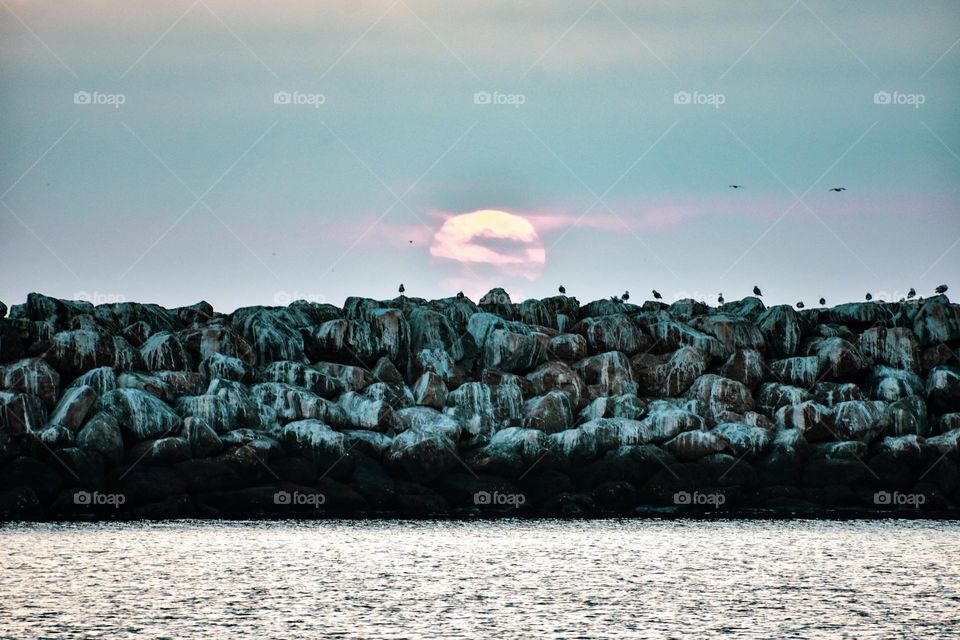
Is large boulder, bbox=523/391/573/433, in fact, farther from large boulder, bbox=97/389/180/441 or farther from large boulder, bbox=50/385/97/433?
large boulder, bbox=50/385/97/433

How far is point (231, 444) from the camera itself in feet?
→ 176

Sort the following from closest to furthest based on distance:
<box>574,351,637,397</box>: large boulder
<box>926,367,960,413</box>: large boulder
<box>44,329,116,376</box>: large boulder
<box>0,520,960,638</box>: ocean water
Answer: <box>0,520,960,638</box>: ocean water < <box>44,329,116,376</box>: large boulder < <box>926,367,960,413</box>: large boulder < <box>574,351,637,397</box>: large boulder

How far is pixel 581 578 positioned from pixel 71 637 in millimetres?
15117

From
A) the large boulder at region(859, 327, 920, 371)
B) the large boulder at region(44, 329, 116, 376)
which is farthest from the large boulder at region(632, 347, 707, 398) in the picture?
the large boulder at region(44, 329, 116, 376)

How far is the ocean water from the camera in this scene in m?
31.1

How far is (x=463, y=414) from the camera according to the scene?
5922 cm

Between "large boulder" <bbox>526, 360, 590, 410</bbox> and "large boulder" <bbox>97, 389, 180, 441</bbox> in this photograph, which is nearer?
"large boulder" <bbox>97, 389, 180, 441</bbox>

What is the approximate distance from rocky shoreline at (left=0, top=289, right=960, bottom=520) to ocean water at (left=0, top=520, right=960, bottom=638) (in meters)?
2.97

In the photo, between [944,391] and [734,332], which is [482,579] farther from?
[944,391]

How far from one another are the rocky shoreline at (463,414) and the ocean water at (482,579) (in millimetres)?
2969

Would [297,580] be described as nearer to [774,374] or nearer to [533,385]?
[533,385]

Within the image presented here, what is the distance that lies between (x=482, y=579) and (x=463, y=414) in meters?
21.1

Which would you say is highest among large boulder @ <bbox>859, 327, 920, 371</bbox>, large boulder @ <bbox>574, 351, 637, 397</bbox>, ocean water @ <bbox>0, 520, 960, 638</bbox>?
large boulder @ <bbox>859, 327, 920, 371</bbox>

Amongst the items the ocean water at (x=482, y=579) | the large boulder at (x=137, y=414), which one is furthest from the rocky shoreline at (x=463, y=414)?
the ocean water at (x=482, y=579)
